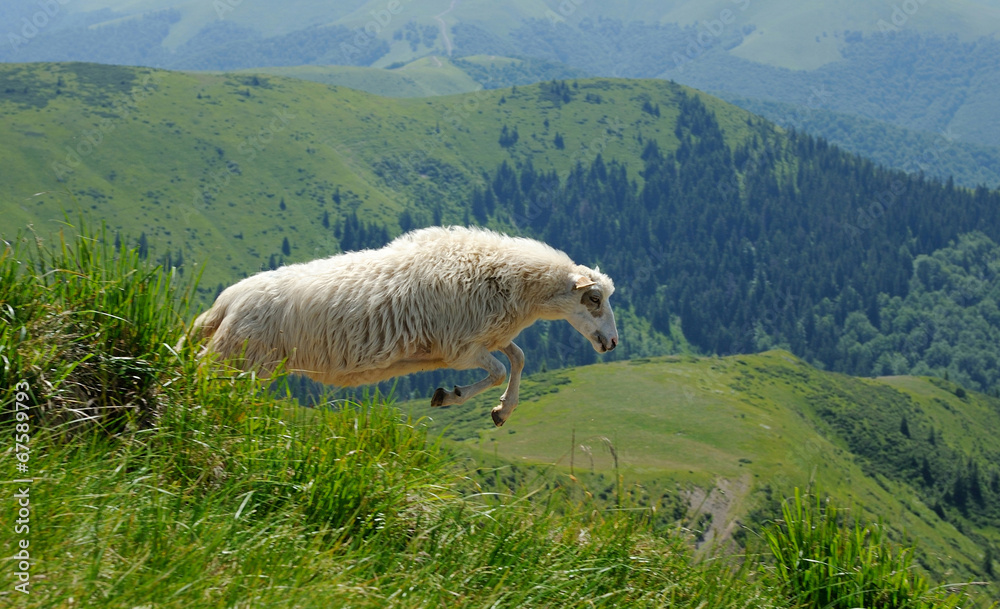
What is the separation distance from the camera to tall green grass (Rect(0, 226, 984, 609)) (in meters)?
4.93

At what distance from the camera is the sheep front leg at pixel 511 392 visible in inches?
403

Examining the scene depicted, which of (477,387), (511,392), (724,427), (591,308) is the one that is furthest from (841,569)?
(724,427)

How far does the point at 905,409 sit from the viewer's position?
180875mm

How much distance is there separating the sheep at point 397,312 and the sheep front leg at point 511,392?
19 mm

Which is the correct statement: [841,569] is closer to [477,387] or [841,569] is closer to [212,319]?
[477,387]

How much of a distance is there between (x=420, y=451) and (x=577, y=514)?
4.89ft

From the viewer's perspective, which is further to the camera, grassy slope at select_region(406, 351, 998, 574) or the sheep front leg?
grassy slope at select_region(406, 351, 998, 574)

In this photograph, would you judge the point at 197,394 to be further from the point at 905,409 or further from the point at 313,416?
the point at 905,409

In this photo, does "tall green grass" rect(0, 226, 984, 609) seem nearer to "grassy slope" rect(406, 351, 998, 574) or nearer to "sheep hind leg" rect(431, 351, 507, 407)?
"sheep hind leg" rect(431, 351, 507, 407)

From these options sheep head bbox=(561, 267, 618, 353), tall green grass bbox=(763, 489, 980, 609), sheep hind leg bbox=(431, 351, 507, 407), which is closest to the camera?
tall green grass bbox=(763, 489, 980, 609)

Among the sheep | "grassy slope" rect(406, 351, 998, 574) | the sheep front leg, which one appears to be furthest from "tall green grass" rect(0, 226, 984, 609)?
"grassy slope" rect(406, 351, 998, 574)

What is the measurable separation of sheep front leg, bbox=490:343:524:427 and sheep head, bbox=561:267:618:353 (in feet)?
2.82

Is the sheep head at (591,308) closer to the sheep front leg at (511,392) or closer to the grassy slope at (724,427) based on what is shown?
the sheep front leg at (511,392)

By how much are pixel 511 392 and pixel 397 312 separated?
5.47 feet
